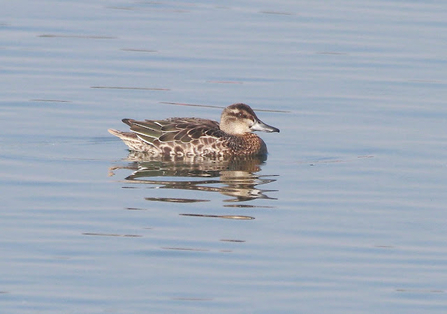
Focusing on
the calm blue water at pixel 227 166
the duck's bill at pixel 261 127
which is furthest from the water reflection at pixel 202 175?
the duck's bill at pixel 261 127

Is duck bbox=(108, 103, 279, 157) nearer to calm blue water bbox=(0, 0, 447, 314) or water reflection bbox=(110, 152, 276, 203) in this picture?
water reflection bbox=(110, 152, 276, 203)

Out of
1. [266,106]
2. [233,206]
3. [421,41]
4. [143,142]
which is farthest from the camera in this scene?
[421,41]

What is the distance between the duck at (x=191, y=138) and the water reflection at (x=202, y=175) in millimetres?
120

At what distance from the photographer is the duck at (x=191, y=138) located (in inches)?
604

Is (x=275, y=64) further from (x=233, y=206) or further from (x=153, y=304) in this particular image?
(x=153, y=304)

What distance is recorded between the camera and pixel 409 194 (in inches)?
508

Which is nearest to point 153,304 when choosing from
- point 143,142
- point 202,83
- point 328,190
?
point 328,190

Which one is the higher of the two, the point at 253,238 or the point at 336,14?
the point at 336,14

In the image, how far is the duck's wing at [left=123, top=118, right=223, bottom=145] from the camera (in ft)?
50.3

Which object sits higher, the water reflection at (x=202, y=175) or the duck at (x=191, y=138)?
the duck at (x=191, y=138)

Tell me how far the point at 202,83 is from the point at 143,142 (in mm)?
3792

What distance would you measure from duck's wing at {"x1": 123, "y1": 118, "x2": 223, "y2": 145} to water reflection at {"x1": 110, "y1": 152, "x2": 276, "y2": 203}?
10.1 inches

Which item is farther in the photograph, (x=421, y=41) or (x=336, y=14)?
(x=336, y=14)

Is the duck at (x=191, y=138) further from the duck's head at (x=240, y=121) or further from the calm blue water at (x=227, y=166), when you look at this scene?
the calm blue water at (x=227, y=166)
